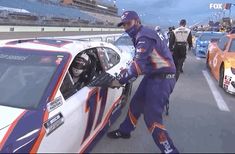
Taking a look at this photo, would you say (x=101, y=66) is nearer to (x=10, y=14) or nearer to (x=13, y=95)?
(x=13, y=95)

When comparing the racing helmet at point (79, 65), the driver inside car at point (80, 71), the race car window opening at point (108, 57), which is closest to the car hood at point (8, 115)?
the driver inside car at point (80, 71)

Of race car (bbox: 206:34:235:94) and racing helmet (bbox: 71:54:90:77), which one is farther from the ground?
racing helmet (bbox: 71:54:90:77)

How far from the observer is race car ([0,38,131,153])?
361 cm

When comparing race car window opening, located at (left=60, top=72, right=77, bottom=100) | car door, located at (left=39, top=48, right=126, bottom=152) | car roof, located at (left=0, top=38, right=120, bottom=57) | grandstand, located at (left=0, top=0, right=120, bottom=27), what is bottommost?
car door, located at (left=39, top=48, right=126, bottom=152)

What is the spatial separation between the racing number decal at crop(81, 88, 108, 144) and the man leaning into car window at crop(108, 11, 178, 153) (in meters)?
0.29

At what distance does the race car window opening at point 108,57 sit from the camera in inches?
238

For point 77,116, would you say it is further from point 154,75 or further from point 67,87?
point 154,75

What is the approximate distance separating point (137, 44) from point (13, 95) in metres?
1.58

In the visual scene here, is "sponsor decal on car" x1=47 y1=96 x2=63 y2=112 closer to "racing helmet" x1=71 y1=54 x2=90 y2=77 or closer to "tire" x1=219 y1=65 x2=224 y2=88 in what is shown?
"racing helmet" x1=71 y1=54 x2=90 y2=77

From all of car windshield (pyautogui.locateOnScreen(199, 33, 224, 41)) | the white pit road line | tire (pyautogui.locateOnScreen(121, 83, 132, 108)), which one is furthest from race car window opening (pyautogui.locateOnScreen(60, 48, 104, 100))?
car windshield (pyautogui.locateOnScreen(199, 33, 224, 41))

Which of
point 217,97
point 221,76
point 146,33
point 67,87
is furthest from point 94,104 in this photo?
point 221,76

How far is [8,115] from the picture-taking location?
12.7 ft

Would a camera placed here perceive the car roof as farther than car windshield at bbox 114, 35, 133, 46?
No

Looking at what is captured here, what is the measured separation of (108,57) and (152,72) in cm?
169
